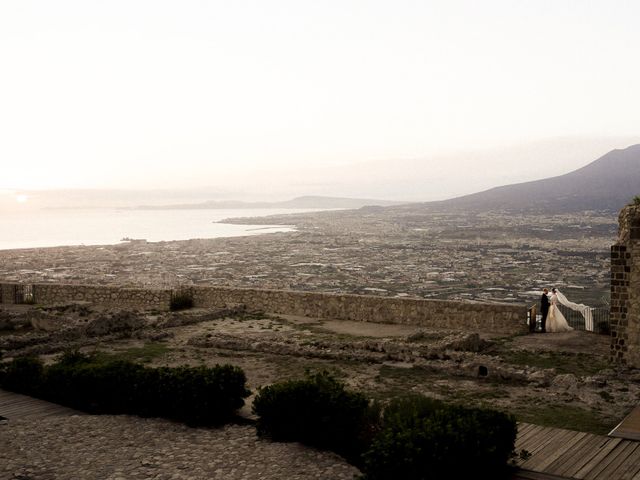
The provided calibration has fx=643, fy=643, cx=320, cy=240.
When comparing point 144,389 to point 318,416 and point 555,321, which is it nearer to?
point 318,416

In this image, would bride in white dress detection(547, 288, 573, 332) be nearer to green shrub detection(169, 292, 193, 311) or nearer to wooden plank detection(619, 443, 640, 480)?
wooden plank detection(619, 443, 640, 480)

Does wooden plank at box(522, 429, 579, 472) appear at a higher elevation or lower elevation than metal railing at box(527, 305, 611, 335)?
higher

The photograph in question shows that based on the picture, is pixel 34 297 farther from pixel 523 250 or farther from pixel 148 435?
pixel 523 250

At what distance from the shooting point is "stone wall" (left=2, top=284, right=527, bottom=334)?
64.0 feet

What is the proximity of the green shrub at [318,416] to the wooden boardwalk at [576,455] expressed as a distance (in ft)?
7.40

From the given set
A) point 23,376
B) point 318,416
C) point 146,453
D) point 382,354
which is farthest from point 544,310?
point 23,376

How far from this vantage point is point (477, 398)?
1217 centimetres

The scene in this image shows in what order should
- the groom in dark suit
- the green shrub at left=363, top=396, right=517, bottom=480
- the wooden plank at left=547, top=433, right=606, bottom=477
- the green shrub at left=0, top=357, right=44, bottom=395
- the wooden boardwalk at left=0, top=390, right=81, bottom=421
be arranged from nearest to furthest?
the green shrub at left=363, top=396, right=517, bottom=480 < the wooden plank at left=547, top=433, right=606, bottom=477 < the wooden boardwalk at left=0, top=390, right=81, bottom=421 < the green shrub at left=0, top=357, right=44, bottom=395 < the groom in dark suit

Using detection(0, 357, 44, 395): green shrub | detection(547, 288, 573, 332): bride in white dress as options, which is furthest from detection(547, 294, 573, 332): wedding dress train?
detection(0, 357, 44, 395): green shrub

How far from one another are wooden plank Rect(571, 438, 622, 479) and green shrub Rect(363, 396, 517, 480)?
0.90 m

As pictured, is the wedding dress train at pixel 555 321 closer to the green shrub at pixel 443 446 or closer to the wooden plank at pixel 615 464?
the wooden plank at pixel 615 464

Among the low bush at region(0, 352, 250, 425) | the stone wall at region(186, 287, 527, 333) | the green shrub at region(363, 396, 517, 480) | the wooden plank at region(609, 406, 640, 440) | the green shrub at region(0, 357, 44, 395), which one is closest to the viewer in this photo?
the green shrub at region(363, 396, 517, 480)

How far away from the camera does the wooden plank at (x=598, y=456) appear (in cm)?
822

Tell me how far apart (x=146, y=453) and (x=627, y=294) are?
11.1 metres
